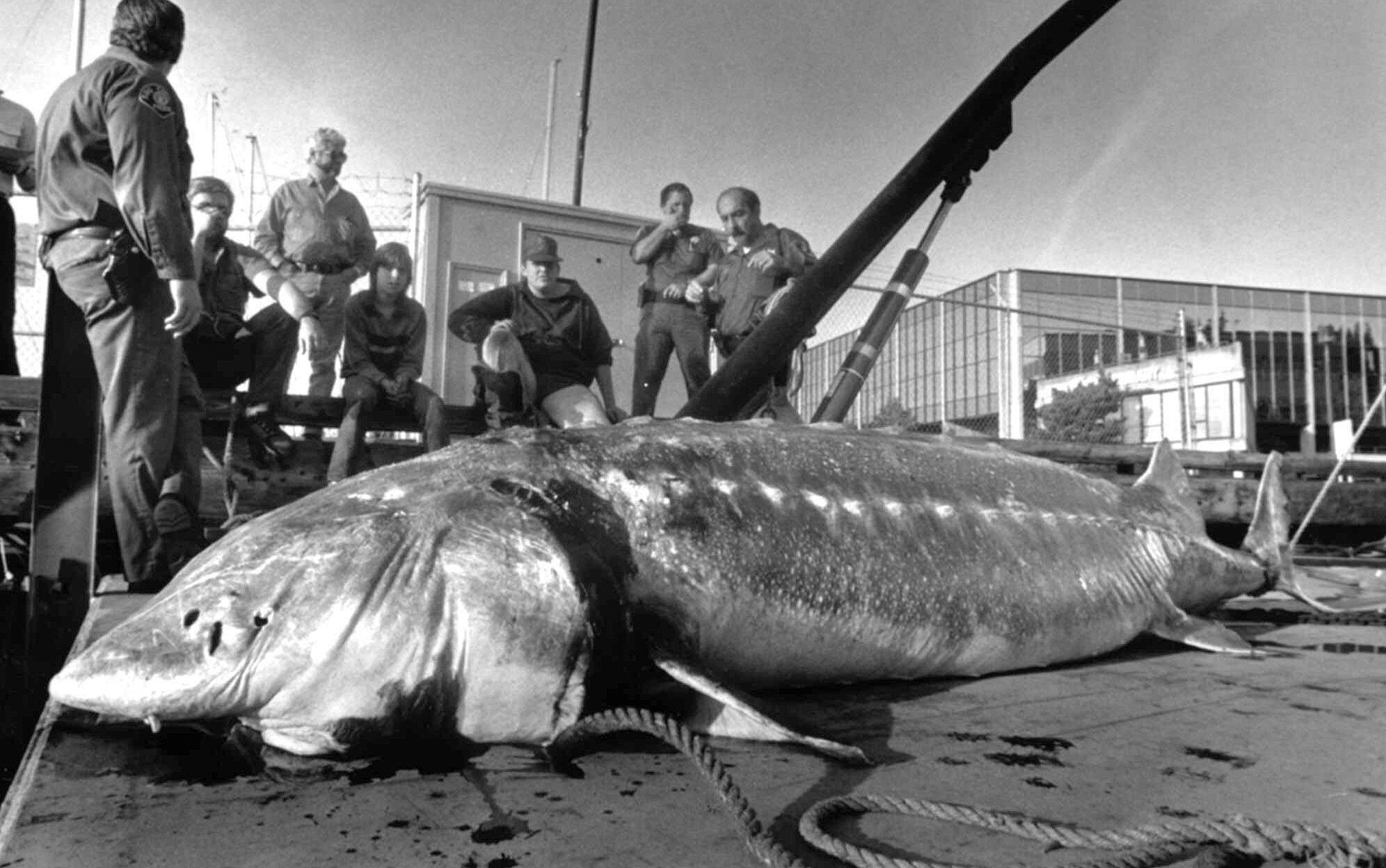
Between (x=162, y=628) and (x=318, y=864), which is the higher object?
(x=162, y=628)

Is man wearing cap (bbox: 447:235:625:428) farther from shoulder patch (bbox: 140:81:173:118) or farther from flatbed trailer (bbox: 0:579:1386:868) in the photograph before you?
flatbed trailer (bbox: 0:579:1386:868)

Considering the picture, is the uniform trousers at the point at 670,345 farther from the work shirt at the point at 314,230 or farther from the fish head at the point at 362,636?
the fish head at the point at 362,636

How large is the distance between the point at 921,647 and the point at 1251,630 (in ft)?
6.92

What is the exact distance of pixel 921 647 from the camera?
103 inches

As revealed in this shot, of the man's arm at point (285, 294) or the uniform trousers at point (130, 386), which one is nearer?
the uniform trousers at point (130, 386)

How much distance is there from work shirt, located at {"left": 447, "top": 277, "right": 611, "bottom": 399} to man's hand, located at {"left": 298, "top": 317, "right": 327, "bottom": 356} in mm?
1029

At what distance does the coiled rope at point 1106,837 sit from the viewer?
1.26 meters

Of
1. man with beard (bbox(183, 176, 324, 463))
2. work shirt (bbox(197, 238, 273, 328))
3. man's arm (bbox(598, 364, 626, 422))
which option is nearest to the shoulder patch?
man with beard (bbox(183, 176, 324, 463))

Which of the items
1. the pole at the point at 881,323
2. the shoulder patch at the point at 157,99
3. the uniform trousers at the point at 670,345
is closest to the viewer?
the shoulder patch at the point at 157,99

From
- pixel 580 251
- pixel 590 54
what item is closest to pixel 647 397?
pixel 580 251

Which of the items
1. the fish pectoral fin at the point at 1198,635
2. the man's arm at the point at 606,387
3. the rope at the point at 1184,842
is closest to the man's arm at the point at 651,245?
the man's arm at the point at 606,387

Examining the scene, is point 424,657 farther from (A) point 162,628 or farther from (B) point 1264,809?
(B) point 1264,809

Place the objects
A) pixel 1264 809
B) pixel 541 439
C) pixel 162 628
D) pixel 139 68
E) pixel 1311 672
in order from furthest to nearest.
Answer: pixel 139 68 → pixel 1311 672 → pixel 541 439 → pixel 162 628 → pixel 1264 809

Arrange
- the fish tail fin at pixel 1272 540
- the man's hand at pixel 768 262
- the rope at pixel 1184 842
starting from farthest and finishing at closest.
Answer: the man's hand at pixel 768 262, the fish tail fin at pixel 1272 540, the rope at pixel 1184 842
